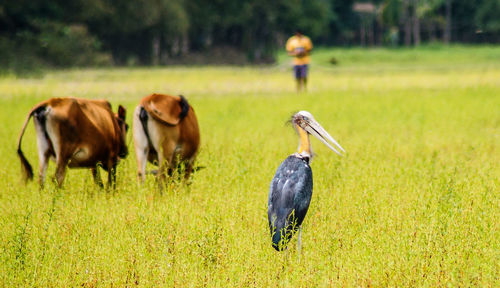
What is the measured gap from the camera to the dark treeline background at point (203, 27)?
3947 cm

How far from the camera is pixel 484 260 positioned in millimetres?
4750

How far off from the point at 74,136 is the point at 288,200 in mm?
2965

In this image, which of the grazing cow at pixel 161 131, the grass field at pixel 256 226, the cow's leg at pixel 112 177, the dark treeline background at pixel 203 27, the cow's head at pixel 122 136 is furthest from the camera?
the dark treeline background at pixel 203 27

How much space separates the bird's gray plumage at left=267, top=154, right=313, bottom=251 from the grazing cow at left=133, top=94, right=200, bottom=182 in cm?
210

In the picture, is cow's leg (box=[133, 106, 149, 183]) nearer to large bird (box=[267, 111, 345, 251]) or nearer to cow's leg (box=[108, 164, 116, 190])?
cow's leg (box=[108, 164, 116, 190])

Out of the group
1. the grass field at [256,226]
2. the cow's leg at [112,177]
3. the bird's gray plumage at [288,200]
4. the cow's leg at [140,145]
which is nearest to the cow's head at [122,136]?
the grass field at [256,226]

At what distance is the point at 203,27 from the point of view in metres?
62.9

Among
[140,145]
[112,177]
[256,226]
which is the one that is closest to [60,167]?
[112,177]

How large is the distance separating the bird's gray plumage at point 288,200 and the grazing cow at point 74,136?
8.50 ft

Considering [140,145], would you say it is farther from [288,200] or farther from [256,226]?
[288,200]

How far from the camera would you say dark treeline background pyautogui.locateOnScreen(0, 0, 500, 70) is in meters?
39.5

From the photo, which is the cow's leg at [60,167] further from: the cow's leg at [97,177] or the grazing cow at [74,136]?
the cow's leg at [97,177]

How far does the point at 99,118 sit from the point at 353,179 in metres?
3.04

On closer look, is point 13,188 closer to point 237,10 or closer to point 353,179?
point 353,179
